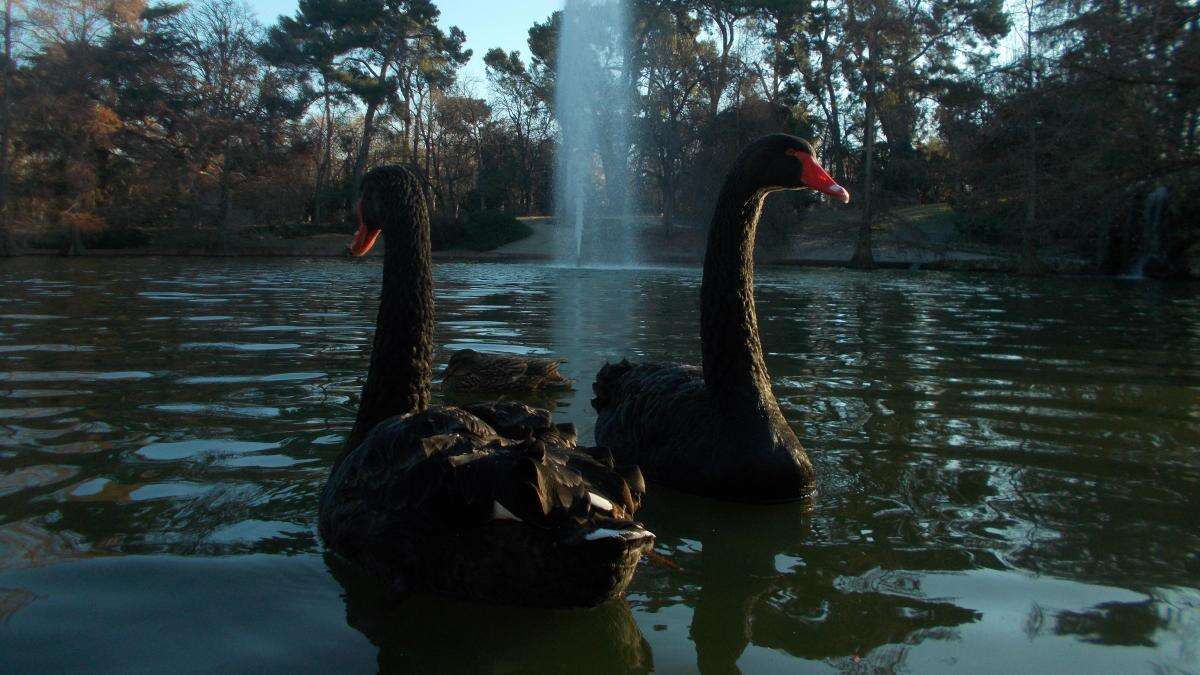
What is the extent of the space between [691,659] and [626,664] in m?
0.16

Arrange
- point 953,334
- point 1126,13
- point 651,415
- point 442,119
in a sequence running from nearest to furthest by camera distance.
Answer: point 651,415 < point 953,334 < point 1126,13 < point 442,119

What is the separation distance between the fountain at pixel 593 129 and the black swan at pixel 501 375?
23165 millimetres

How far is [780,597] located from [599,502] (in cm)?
67

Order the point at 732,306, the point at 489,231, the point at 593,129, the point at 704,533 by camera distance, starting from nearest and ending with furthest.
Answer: the point at 704,533
the point at 732,306
the point at 593,129
the point at 489,231

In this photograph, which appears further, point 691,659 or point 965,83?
point 965,83

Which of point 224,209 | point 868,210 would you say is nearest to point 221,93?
point 224,209

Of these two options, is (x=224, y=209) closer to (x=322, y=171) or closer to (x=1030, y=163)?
(x=322, y=171)

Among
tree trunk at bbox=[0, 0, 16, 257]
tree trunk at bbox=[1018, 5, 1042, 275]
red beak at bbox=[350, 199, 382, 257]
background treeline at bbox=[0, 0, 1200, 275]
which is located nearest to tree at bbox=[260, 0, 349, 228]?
background treeline at bbox=[0, 0, 1200, 275]

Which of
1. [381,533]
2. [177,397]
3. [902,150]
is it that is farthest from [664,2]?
[381,533]

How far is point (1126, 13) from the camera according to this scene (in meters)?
13.2

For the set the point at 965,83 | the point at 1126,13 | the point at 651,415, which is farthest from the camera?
the point at 965,83

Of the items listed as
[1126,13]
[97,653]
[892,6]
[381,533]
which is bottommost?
[97,653]

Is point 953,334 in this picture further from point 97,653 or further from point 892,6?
point 892,6

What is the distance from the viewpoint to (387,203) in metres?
3.19
